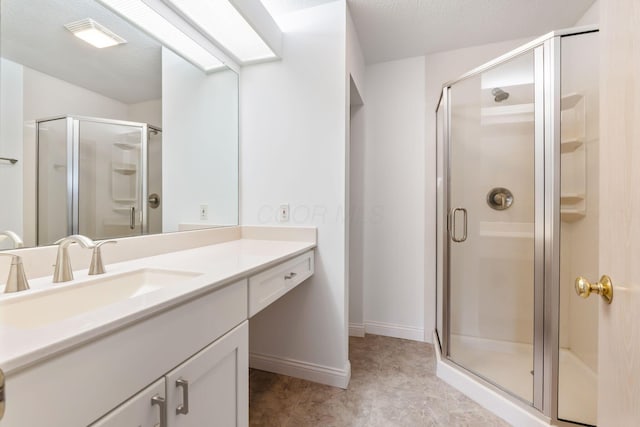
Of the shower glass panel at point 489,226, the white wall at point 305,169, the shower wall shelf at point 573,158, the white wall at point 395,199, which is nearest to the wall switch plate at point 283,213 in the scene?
the white wall at point 305,169

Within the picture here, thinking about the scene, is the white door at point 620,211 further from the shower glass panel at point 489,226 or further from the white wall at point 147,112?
the white wall at point 147,112

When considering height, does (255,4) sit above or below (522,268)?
above

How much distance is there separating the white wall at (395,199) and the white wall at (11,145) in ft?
6.74

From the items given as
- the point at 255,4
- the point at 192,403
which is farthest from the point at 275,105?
the point at 192,403

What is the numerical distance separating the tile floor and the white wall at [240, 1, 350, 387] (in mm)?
116

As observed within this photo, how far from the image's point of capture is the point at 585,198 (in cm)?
A: 163

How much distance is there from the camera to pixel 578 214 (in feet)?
5.21

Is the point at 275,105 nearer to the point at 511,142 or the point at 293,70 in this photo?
the point at 293,70

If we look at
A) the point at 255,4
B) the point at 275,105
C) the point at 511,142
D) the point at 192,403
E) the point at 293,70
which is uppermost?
the point at 255,4

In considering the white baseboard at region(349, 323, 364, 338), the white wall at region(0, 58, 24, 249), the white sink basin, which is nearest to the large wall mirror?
the white wall at region(0, 58, 24, 249)

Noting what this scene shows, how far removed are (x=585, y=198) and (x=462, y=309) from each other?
3.37 feet

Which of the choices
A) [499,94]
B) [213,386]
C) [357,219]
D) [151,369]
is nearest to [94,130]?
[151,369]

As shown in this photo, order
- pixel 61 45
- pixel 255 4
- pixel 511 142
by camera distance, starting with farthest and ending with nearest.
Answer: pixel 511 142
pixel 255 4
pixel 61 45

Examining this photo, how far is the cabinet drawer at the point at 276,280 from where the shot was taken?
1083 mm
